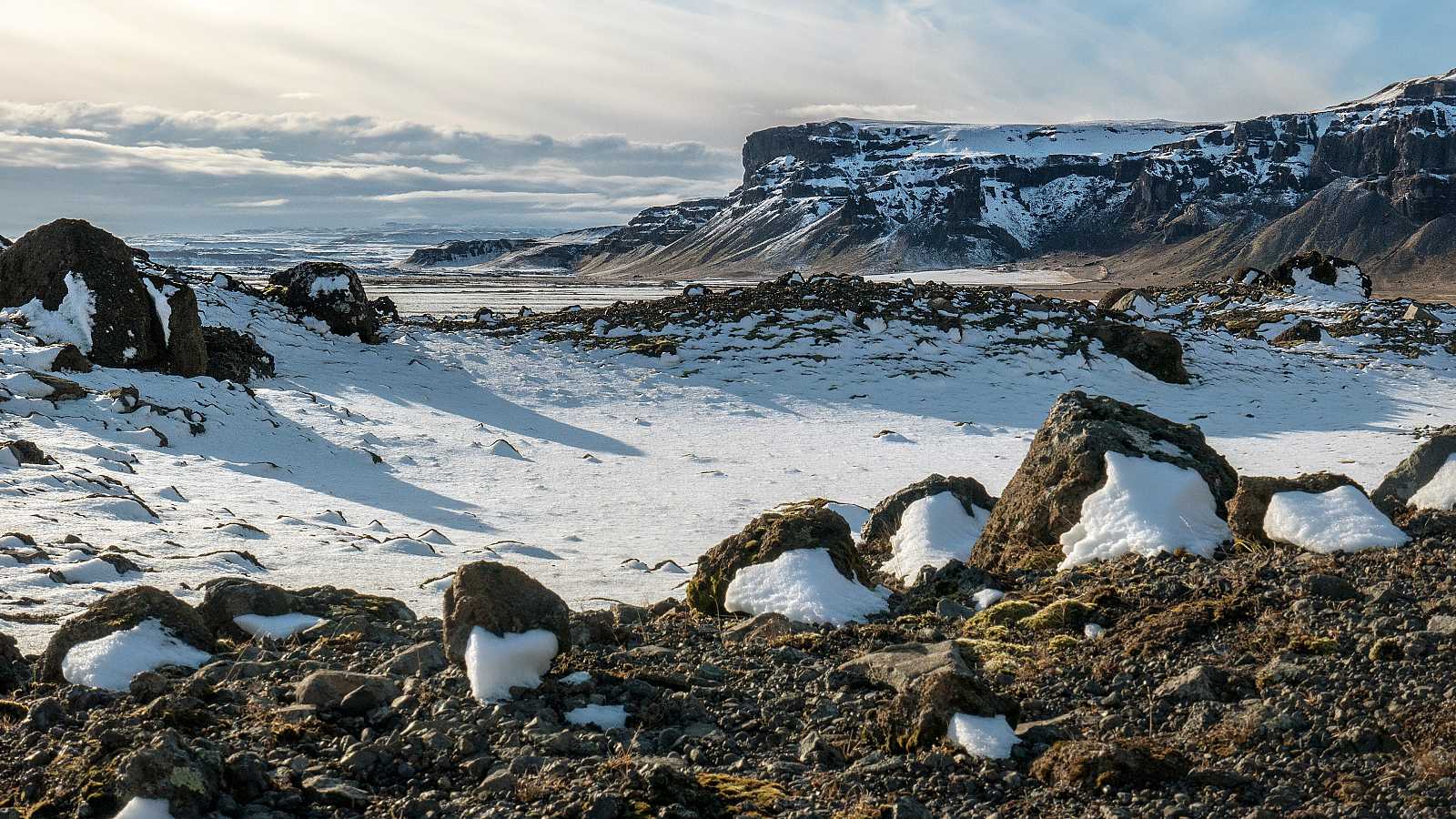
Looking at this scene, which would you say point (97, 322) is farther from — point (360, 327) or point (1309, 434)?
point (1309, 434)

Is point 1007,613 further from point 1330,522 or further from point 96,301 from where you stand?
point 96,301

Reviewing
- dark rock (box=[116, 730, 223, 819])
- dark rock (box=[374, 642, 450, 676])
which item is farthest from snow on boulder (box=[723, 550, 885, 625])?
dark rock (box=[116, 730, 223, 819])

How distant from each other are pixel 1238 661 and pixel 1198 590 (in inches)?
34.7

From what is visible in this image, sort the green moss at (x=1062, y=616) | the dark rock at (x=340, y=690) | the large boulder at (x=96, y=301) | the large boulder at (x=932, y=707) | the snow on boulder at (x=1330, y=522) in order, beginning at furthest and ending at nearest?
the large boulder at (x=96, y=301) → the snow on boulder at (x=1330, y=522) → the green moss at (x=1062, y=616) → the dark rock at (x=340, y=690) → the large boulder at (x=932, y=707)

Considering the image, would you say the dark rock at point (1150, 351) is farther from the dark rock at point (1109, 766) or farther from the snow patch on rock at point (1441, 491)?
the dark rock at point (1109, 766)

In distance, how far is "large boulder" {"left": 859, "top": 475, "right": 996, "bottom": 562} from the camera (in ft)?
26.1

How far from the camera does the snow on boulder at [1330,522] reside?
225 inches

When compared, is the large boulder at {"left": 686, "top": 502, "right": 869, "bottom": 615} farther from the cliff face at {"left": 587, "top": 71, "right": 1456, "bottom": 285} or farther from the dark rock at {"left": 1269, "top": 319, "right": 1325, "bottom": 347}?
the cliff face at {"left": 587, "top": 71, "right": 1456, "bottom": 285}

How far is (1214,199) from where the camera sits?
165250 mm

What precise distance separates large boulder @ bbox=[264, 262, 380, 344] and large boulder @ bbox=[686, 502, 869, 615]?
17.5 meters

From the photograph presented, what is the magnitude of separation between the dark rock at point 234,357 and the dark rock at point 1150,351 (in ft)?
53.2

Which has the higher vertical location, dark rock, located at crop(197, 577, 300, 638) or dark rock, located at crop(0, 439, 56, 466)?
dark rock, located at crop(0, 439, 56, 466)

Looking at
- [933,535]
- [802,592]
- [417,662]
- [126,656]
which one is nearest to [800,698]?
[802,592]

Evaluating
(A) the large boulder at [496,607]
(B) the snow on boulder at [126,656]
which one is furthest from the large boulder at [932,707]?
(B) the snow on boulder at [126,656]
